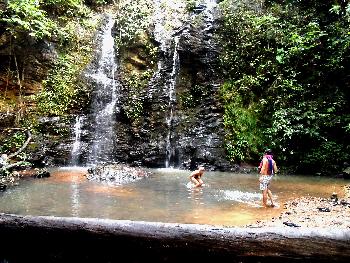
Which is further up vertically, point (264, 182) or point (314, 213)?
point (264, 182)

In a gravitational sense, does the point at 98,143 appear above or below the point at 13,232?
above

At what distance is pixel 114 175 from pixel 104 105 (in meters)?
5.38

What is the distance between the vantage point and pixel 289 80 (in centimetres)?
1656

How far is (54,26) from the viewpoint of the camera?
17.0 meters

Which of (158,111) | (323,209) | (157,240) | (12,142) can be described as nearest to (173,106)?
(158,111)

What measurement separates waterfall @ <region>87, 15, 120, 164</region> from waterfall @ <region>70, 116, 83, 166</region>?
0.51 m

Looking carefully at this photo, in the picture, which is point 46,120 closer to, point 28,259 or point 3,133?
point 3,133

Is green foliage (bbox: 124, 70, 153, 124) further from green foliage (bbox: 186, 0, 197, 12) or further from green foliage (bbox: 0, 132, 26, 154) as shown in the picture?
green foliage (bbox: 0, 132, 26, 154)

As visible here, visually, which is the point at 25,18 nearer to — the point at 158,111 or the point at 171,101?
the point at 158,111

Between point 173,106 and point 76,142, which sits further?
point 173,106

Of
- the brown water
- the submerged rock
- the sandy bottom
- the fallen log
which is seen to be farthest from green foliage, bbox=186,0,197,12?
the fallen log

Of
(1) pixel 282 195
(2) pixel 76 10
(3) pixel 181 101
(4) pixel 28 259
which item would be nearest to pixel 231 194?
(1) pixel 282 195

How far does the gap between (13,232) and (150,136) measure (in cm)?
1131

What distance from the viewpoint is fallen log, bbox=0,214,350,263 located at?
4738mm
